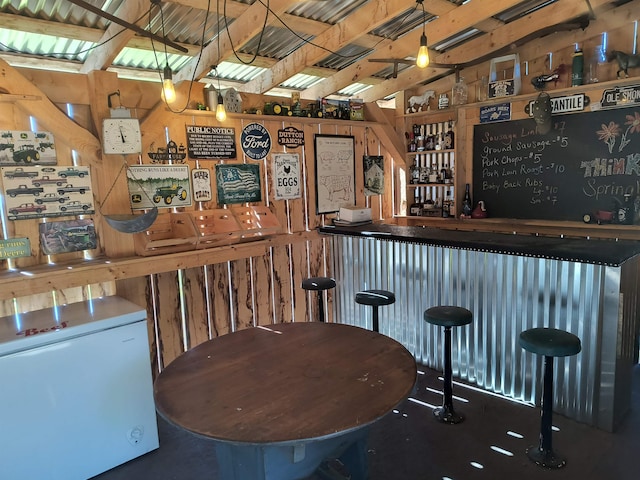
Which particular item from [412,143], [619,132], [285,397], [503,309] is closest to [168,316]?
[285,397]

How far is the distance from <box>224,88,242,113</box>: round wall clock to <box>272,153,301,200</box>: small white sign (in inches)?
22.9

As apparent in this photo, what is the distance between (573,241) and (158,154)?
3108 mm

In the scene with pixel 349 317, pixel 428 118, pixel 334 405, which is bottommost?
pixel 349 317

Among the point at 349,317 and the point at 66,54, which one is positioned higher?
the point at 66,54

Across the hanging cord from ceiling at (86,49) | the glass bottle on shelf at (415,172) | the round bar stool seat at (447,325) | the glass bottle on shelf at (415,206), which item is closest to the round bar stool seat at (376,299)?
the round bar stool seat at (447,325)

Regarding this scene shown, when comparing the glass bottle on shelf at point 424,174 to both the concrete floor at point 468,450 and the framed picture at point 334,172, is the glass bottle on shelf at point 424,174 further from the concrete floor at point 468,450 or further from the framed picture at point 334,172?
the concrete floor at point 468,450

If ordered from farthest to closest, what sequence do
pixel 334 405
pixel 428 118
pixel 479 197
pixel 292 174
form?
pixel 428 118 < pixel 479 197 < pixel 292 174 < pixel 334 405

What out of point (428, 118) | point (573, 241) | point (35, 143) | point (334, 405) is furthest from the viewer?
point (428, 118)

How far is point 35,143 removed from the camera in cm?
280

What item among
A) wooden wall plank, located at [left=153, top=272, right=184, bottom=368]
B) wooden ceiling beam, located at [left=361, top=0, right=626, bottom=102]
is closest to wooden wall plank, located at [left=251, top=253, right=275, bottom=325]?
wooden wall plank, located at [left=153, top=272, right=184, bottom=368]

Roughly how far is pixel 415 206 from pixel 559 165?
1.62 m

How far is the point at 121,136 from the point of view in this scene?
2.93 m

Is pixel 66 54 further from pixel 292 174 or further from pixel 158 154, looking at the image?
pixel 292 174

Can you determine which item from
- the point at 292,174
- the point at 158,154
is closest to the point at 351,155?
the point at 292,174
